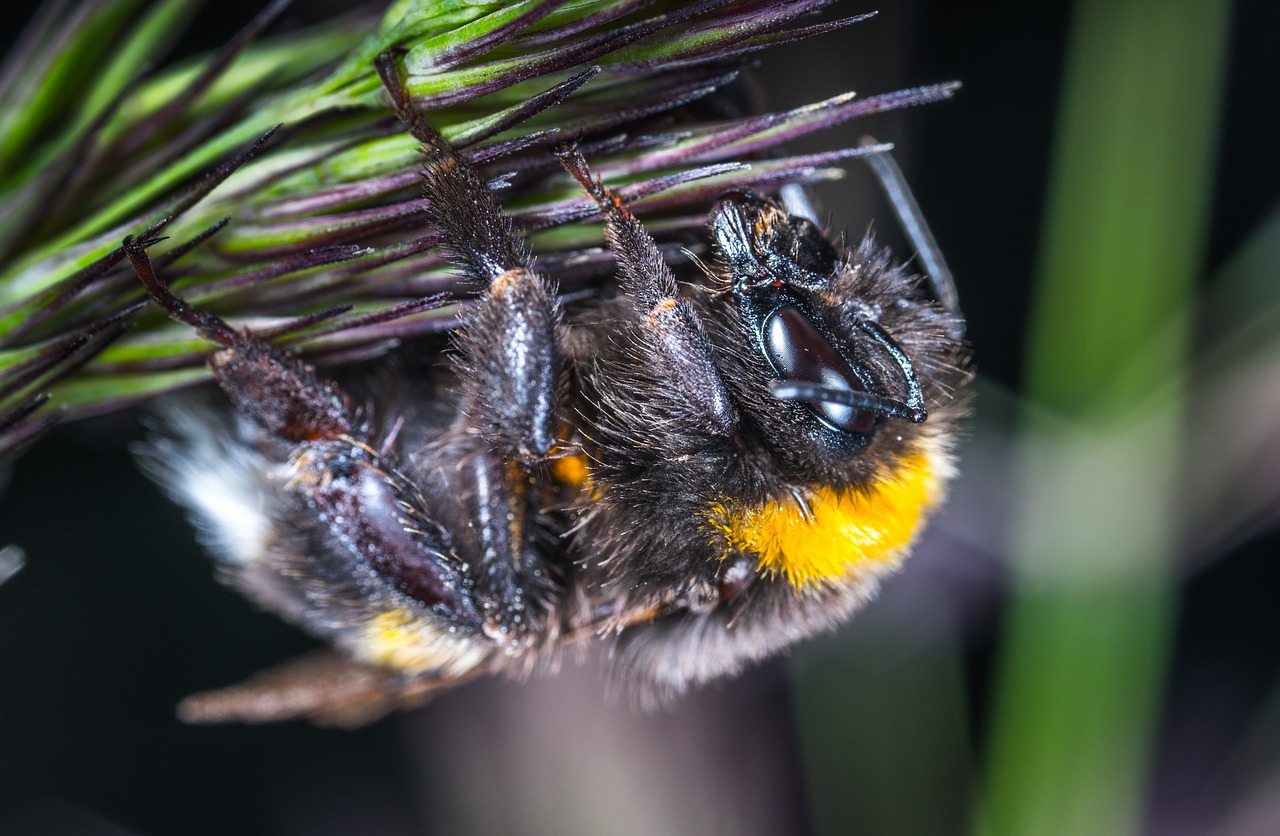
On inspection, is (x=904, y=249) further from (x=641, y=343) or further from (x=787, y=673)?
(x=641, y=343)

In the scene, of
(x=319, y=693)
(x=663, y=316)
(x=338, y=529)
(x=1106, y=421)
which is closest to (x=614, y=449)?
(x=663, y=316)

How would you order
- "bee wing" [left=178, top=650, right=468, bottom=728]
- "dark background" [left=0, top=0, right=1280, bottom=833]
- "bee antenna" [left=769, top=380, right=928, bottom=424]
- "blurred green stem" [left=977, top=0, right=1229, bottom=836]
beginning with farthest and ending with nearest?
"dark background" [left=0, top=0, right=1280, bottom=833]
"blurred green stem" [left=977, top=0, right=1229, bottom=836]
"bee wing" [left=178, top=650, right=468, bottom=728]
"bee antenna" [left=769, top=380, right=928, bottom=424]

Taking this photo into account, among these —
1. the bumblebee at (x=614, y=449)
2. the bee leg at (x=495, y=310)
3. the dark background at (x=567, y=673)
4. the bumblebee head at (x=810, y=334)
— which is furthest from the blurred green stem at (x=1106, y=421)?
the bee leg at (x=495, y=310)

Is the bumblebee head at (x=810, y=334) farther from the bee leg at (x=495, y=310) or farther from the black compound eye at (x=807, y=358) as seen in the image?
the bee leg at (x=495, y=310)

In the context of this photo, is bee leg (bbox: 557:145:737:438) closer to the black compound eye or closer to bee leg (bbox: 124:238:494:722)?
the black compound eye

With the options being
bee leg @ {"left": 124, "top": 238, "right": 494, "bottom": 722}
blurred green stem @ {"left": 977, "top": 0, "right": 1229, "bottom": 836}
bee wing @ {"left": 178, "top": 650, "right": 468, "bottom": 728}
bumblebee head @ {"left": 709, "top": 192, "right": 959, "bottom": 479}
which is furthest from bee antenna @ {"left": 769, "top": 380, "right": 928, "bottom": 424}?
blurred green stem @ {"left": 977, "top": 0, "right": 1229, "bottom": 836}

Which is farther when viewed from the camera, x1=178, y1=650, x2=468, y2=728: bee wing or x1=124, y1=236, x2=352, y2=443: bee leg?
x1=178, y1=650, x2=468, y2=728: bee wing

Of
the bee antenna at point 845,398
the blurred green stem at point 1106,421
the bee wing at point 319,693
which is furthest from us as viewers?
the blurred green stem at point 1106,421

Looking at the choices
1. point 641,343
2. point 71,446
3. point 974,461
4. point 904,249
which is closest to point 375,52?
point 641,343
